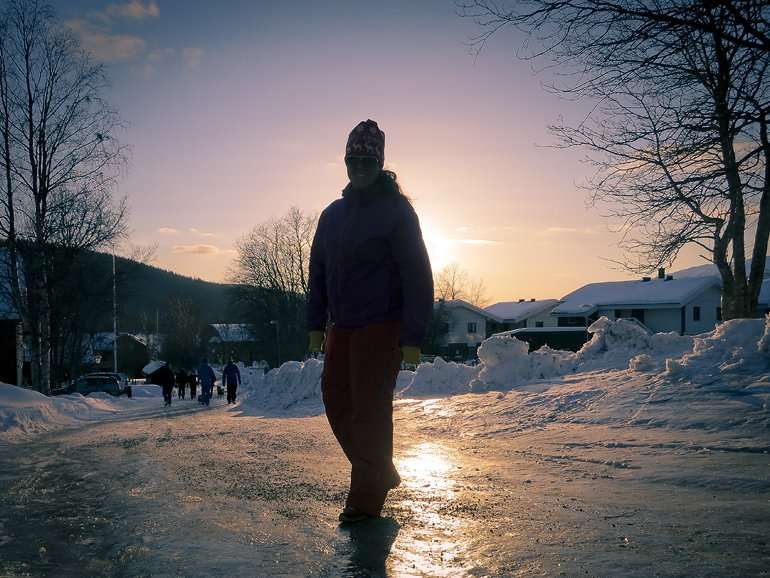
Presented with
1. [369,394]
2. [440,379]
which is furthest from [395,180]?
[440,379]

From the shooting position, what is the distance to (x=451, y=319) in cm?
6962

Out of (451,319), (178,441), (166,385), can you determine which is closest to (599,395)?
(178,441)

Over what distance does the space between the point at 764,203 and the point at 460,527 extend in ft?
46.0

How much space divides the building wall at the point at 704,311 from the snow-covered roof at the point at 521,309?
19389 mm

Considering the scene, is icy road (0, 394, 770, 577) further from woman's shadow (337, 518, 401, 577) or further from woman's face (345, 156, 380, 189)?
woman's face (345, 156, 380, 189)

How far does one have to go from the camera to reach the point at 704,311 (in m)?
47.7

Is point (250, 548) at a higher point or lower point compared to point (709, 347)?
lower

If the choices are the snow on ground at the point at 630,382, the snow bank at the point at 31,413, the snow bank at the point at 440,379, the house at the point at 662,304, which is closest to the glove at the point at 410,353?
the snow on ground at the point at 630,382

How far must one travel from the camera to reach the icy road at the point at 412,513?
2.30 m

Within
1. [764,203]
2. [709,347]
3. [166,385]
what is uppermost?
[764,203]

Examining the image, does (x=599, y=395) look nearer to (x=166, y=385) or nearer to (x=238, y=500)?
(x=238, y=500)

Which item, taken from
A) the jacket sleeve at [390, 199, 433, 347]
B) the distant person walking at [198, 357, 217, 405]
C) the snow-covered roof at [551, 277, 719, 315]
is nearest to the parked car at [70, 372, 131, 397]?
the distant person walking at [198, 357, 217, 405]

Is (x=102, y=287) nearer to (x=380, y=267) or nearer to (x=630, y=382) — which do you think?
(x=630, y=382)

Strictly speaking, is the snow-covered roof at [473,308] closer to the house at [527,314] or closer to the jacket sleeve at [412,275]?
the house at [527,314]
